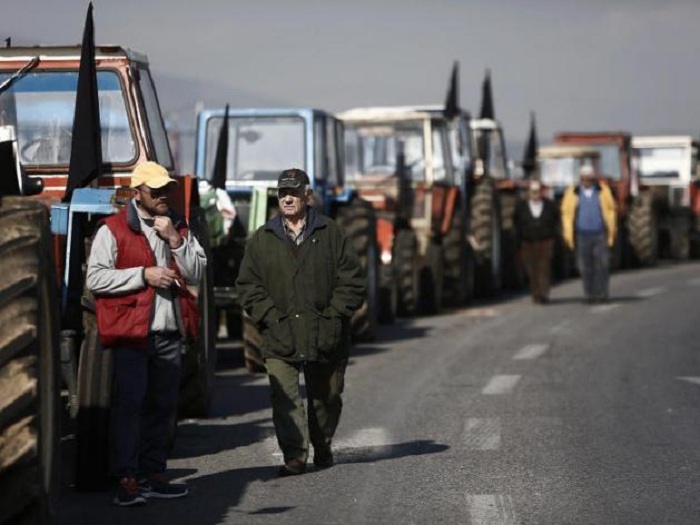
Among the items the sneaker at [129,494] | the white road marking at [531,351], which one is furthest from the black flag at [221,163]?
the sneaker at [129,494]

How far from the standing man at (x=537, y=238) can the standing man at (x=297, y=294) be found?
1607 cm

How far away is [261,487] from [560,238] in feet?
80.5

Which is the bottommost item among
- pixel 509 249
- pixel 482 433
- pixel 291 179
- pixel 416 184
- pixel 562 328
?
pixel 562 328

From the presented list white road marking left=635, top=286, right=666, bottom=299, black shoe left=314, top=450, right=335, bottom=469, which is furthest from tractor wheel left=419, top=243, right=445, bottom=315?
black shoe left=314, top=450, right=335, bottom=469

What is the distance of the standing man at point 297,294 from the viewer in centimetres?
1073

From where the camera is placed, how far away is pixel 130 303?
946 centimetres

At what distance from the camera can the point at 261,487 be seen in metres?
10.1

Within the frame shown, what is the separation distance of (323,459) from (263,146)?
8.92 m

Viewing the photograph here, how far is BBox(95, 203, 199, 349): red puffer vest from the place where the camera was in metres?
9.44

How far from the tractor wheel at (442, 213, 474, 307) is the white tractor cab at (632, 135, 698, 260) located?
1478cm

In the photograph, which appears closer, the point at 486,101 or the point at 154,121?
the point at 154,121

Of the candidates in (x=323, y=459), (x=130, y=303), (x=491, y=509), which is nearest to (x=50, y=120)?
(x=323, y=459)

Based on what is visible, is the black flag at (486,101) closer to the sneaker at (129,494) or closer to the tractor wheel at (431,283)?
the tractor wheel at (431,283)

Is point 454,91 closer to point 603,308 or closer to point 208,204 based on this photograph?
point 603,308
